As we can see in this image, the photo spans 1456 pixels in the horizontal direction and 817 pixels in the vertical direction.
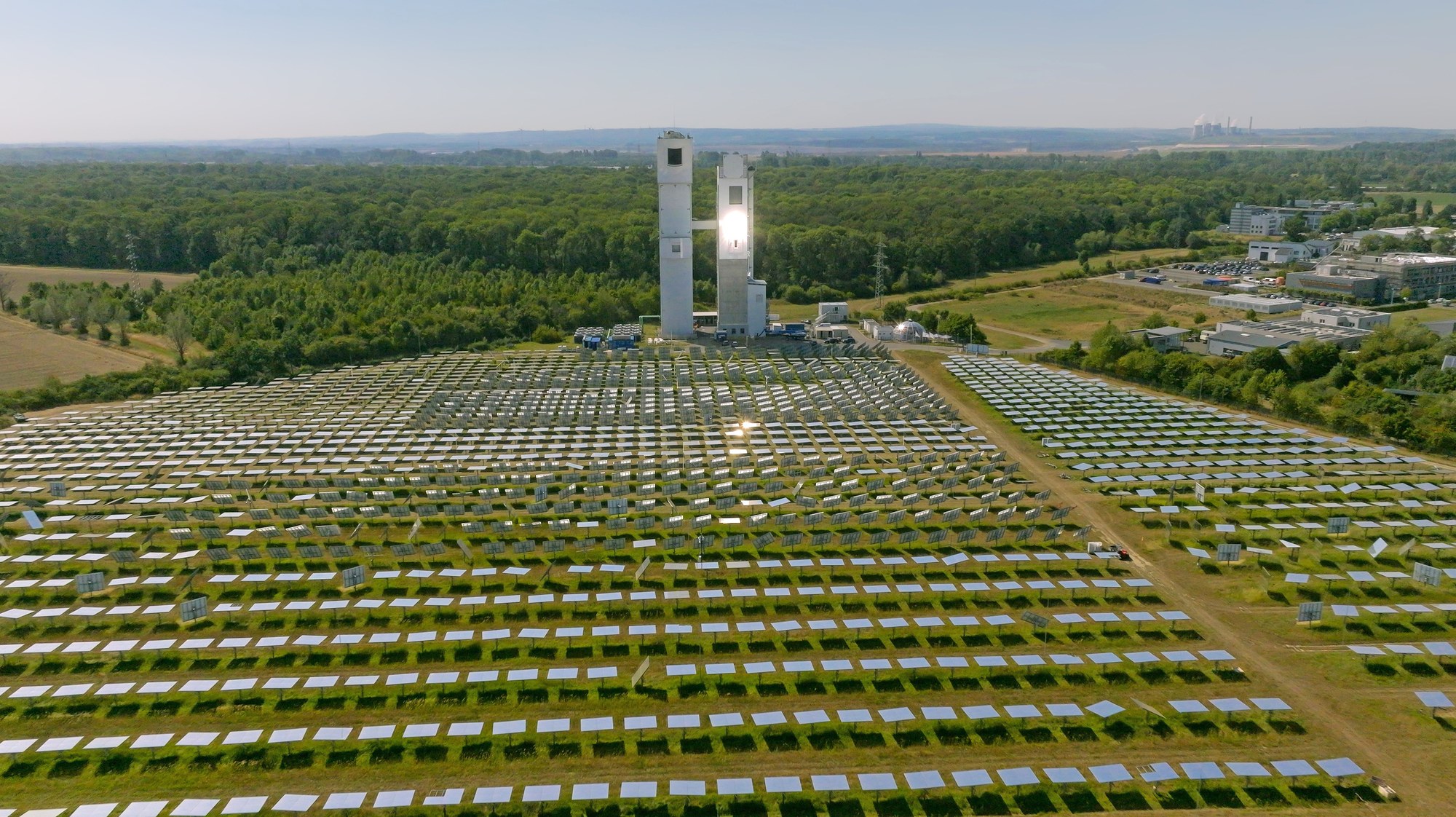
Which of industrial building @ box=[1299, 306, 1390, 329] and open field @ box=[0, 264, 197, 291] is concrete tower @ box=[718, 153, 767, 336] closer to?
industrial building @ box=[1299, 306, 1390, 329]

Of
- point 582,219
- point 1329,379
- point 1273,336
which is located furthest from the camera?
point 582,219

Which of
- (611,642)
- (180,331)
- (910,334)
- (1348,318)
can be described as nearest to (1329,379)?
(1348,318)

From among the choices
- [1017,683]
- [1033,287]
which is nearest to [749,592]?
[1017,683]

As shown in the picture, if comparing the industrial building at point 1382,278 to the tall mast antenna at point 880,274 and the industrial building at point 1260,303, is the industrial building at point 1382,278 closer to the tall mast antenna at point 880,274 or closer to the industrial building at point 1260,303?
the industrial building at point 1260,303

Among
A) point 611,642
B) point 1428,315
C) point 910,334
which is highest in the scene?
point 1428,315

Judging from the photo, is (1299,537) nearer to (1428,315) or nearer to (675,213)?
(675,213)

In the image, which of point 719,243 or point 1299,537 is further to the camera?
point 719,243
